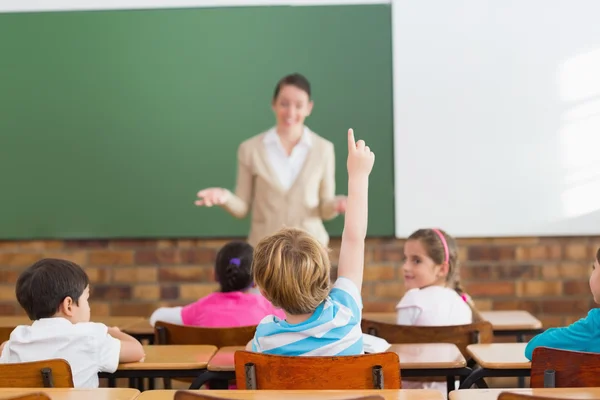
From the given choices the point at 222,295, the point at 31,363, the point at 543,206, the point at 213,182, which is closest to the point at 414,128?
the point at 543,206

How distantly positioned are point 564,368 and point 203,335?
1411 mm

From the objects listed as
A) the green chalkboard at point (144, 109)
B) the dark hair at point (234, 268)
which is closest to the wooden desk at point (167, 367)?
the dark hair at point (234, 268)

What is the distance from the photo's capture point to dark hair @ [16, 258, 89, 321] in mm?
2648

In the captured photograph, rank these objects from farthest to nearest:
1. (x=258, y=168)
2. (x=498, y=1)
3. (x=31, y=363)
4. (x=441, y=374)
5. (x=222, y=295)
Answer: (x=498, y=1) < (x=258, y=168) < (x=222, y=295) < (x=441, y=374) < (x=31, y=363)

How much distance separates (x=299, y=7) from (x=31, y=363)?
133 inches

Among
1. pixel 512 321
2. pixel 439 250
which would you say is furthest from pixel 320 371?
pixel 512 321

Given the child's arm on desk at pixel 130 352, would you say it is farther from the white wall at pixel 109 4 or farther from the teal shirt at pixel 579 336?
the white wall at pixel 109 4

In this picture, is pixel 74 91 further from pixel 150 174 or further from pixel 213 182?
pixel 213 182

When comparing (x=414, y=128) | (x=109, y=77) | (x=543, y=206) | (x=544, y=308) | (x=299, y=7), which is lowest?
(x=544, y=308)

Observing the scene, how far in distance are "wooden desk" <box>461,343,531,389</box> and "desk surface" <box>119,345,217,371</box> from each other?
0.83m

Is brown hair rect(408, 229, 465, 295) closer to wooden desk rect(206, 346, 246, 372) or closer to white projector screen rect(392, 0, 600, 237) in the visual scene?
wooden desk rect(206, 346, 246, 372)

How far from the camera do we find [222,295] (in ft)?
11.1

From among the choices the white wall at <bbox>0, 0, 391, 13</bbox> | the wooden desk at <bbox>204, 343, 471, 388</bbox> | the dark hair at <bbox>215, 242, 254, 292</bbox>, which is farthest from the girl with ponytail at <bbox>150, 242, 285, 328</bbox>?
the white wall at <bbox>0, 0, 391, 13</bbox>

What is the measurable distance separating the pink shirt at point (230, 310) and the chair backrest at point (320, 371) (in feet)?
4.14
